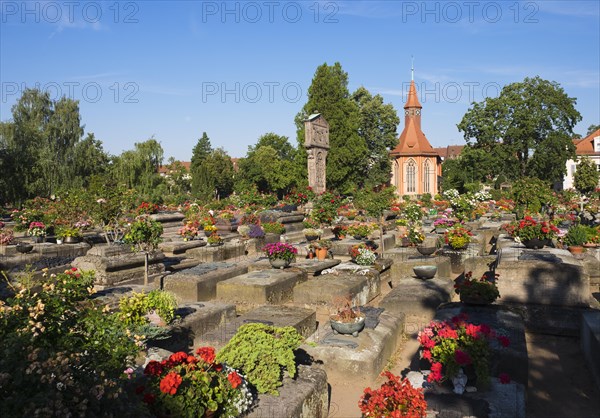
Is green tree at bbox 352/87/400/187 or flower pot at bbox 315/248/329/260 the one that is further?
green tree at bbox 352/87/400/187

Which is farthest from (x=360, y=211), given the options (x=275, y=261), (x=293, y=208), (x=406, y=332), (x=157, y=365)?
(x=157, y=365)

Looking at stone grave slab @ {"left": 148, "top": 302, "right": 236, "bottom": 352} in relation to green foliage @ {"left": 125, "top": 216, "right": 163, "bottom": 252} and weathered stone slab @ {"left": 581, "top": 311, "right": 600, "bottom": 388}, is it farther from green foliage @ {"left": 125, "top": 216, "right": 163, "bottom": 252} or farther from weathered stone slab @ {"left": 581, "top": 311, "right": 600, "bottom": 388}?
weathered stone slab @ {"left": 581, "top": 311, "right": 600, "bottom": 388}

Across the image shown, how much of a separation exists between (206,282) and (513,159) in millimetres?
43950

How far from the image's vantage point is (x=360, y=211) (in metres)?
32.5

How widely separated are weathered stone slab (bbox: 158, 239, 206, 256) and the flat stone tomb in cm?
763

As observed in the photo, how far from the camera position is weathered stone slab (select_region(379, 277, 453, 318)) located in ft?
31.5

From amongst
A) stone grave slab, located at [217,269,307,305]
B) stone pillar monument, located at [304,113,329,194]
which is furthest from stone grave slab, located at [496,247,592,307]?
stone pillar monument, located at [304,113,329,194]

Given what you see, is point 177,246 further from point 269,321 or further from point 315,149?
point 315,149

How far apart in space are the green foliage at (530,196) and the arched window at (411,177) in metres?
42.9

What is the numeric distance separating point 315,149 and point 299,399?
93.6ft

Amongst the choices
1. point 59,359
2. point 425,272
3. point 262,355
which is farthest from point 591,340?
point 59,359

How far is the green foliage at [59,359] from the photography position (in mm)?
3105

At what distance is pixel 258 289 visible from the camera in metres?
10.4

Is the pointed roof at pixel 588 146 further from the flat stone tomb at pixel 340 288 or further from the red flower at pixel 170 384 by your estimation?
the red flower at pixel 170 384
